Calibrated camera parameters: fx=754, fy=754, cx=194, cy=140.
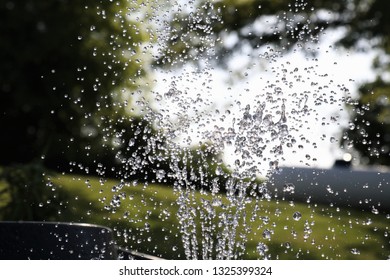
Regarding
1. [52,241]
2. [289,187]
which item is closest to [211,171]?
[289,187]

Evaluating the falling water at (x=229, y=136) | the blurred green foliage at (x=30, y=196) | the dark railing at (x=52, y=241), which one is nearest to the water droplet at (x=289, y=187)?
the falling water at (x=229, y=136)

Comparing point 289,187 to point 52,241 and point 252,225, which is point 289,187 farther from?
point 52,241

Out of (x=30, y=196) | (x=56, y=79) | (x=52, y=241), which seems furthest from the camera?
(x=56, y=79)

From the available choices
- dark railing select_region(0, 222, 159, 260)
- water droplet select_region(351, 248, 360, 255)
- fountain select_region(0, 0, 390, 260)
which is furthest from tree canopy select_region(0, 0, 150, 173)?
dark railing select_region(0, 222, 159, 260)

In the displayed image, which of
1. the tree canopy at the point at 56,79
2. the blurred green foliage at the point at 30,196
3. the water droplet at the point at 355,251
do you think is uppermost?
the tree canopy at the point at 56,79

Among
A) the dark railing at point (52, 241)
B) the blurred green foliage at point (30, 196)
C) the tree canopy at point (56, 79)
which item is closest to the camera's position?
the dark railing at point (52, 241)

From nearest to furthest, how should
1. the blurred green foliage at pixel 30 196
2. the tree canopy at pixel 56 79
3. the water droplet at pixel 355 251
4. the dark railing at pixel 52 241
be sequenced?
the dark railing at pixel 52 241 → the blurred green foliage at pixel 30 196 → the water droplet at pixel 355 251 → the tree canopy at pixel 56 79

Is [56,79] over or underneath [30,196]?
over

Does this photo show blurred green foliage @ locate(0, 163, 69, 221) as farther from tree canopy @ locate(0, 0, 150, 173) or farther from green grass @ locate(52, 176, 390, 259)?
tree canopy @ locate(0, 0, 150, 173)

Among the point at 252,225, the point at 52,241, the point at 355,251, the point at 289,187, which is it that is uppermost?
the point at 289,187

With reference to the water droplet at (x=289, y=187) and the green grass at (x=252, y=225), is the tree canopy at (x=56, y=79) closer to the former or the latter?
the green grass at (x=252, y=225)
